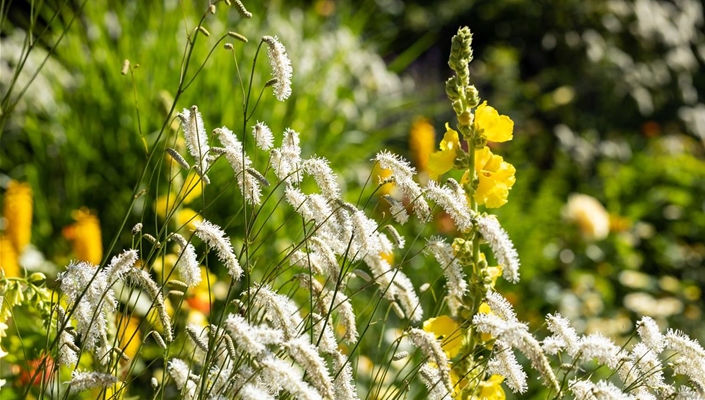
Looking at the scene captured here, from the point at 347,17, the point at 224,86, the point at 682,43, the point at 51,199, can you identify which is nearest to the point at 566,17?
the point at 682,43

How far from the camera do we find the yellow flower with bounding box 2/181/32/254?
Result: 2652mm

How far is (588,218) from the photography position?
14.6 feet

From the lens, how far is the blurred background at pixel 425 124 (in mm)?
3668

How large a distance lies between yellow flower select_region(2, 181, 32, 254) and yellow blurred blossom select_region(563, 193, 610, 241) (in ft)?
8.50

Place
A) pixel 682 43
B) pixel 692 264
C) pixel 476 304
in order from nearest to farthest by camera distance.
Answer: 1. pixel 476 304
2. pixel 692 264
3. pixel 682 43

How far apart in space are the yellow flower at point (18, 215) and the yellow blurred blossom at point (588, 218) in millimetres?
2591

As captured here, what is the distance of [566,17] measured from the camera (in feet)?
23.6

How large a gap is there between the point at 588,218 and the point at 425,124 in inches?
34.0

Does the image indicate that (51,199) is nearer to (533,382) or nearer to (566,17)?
(533,382)

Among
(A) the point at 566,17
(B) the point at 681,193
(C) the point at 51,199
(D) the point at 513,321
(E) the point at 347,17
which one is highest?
(A) the point at 566,17

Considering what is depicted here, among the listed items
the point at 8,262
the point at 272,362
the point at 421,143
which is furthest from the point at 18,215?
the point at 421,143

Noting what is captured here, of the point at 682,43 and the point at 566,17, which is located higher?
the point at 566,17

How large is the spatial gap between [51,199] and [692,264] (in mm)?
2960

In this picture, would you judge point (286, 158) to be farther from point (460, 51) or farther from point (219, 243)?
point (460, 51)
